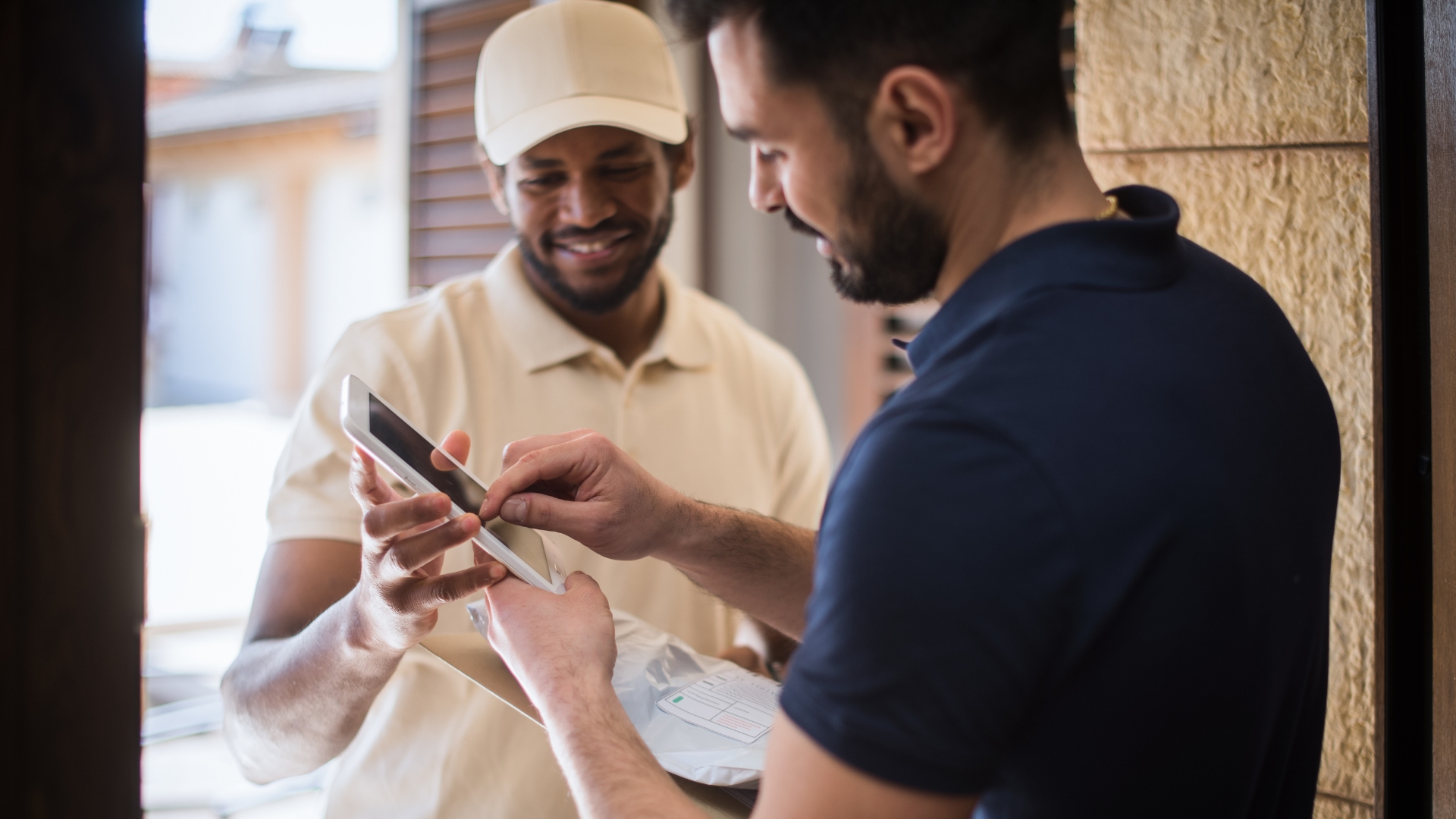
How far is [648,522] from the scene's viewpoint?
1.16 meters

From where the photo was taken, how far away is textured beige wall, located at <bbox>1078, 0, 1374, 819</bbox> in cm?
113

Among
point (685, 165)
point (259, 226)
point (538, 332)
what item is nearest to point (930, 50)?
point (538, 332)

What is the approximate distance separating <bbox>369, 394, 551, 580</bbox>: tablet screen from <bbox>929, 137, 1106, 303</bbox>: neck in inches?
20.1

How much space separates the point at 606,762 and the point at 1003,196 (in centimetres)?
53

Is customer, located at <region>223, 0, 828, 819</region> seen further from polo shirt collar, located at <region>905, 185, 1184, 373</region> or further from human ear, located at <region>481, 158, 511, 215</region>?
polo shirt collar, located at <region>905, 185, 1184, 373</region>

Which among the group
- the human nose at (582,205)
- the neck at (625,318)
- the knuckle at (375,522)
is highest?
the human nose at (582,205)

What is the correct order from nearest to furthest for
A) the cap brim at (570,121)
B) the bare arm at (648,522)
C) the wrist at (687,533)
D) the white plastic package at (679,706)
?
the white plastic package at (679,706), the bare arm at (648,522), the wrist at (687,533), the cap brim at (570,121)

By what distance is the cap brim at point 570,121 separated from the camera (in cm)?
148

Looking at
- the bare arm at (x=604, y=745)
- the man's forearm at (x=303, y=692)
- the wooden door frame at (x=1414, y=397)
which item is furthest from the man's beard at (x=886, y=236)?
the man's forearm at (x=303, y=692)

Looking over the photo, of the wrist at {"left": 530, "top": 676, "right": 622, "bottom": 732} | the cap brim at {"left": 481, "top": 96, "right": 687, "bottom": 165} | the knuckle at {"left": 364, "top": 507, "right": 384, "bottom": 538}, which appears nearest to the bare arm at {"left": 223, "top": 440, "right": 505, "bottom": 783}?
the knuckle at {"left": 364, "top": 507, "right": 384, "bottom": 538}

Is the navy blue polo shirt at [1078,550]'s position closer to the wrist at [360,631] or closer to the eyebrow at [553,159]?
the wrist at [360,631]

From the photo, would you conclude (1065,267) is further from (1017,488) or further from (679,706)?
(679,706)

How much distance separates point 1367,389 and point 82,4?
4.04ft

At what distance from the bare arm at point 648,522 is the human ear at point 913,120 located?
0.50 metres
